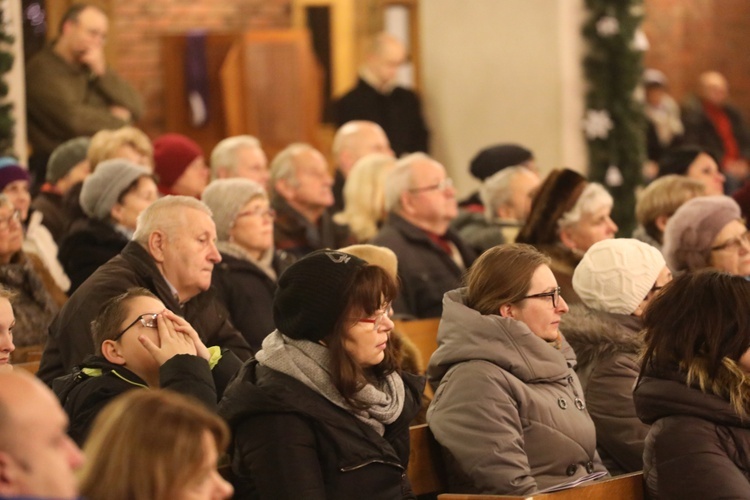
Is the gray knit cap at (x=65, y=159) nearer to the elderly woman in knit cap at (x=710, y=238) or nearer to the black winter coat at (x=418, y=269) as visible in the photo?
the black winter coat at (x=418, y=269)

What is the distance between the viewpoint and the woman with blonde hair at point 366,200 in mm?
7113

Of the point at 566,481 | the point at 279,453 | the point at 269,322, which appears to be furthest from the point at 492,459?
the point at 269,322

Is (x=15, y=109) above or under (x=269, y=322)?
above

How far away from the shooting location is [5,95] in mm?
7703

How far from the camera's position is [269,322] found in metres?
5.29

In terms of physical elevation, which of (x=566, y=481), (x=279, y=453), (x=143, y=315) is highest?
(x=143, y=315)

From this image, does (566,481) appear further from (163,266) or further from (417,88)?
(417,88)

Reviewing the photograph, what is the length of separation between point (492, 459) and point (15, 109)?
513cm

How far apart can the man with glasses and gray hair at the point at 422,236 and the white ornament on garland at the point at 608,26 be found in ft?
10.4

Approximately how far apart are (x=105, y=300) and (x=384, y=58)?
19.5 ft

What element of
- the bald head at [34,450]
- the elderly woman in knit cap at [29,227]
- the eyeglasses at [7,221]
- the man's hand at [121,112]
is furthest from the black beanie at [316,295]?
the man's hand at [121,112]

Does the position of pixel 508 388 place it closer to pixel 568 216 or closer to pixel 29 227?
pixel 568 216

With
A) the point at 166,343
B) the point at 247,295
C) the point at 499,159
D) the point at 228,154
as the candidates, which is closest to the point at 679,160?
the point at 499,159

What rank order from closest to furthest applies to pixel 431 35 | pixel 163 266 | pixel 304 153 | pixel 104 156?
pixel 163 266, pixel 104 156, pixel 304 153, pixel 431 35
